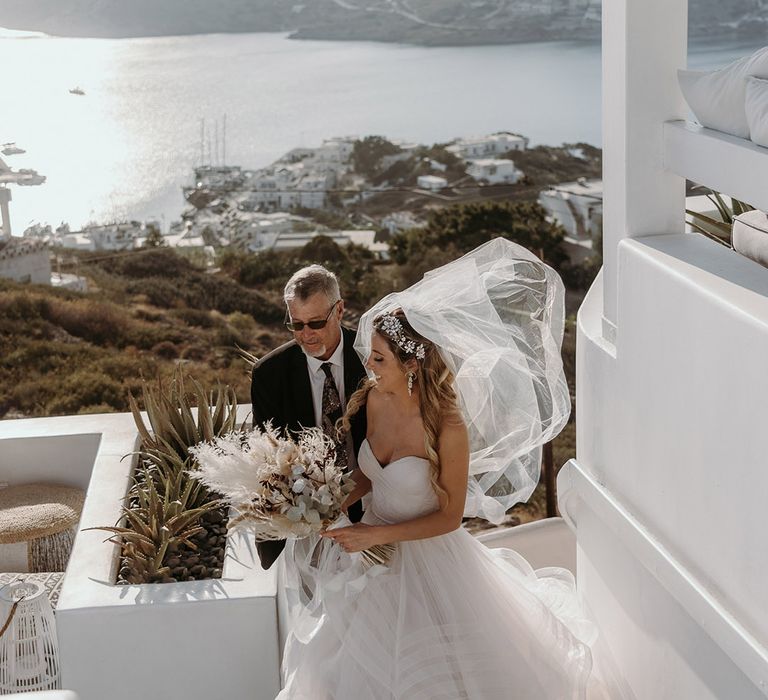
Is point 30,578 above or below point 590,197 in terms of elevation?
above

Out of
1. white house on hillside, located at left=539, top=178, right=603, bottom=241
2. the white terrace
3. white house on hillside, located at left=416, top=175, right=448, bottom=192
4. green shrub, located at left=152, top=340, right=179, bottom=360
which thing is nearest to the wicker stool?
the white terrace

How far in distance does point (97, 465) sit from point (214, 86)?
21.5ft

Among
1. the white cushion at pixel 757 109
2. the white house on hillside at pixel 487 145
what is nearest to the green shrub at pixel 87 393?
the white house on hillside at pixel 487 145

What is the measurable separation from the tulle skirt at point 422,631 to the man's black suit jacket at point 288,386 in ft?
1.44

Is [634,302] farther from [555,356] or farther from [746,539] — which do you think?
[746,539]

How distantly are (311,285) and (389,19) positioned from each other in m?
8.29

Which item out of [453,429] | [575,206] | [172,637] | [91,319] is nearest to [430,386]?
[453,429]

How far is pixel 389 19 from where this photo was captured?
11.1 m

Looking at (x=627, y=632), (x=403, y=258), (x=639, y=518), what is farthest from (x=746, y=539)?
(x=403, y=258)

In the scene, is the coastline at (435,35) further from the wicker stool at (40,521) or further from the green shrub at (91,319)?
the wicker stool at (40,521)

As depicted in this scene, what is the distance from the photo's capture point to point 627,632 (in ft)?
10.7

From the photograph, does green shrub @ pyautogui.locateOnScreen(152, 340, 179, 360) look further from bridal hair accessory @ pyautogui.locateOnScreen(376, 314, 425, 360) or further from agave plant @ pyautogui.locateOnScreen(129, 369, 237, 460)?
bridal hair accessory @ pyautogui.locateOnScreen(376, 314, 425, 360)

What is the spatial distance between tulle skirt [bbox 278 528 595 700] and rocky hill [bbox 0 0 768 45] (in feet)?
28.0

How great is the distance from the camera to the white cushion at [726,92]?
2711 mm
